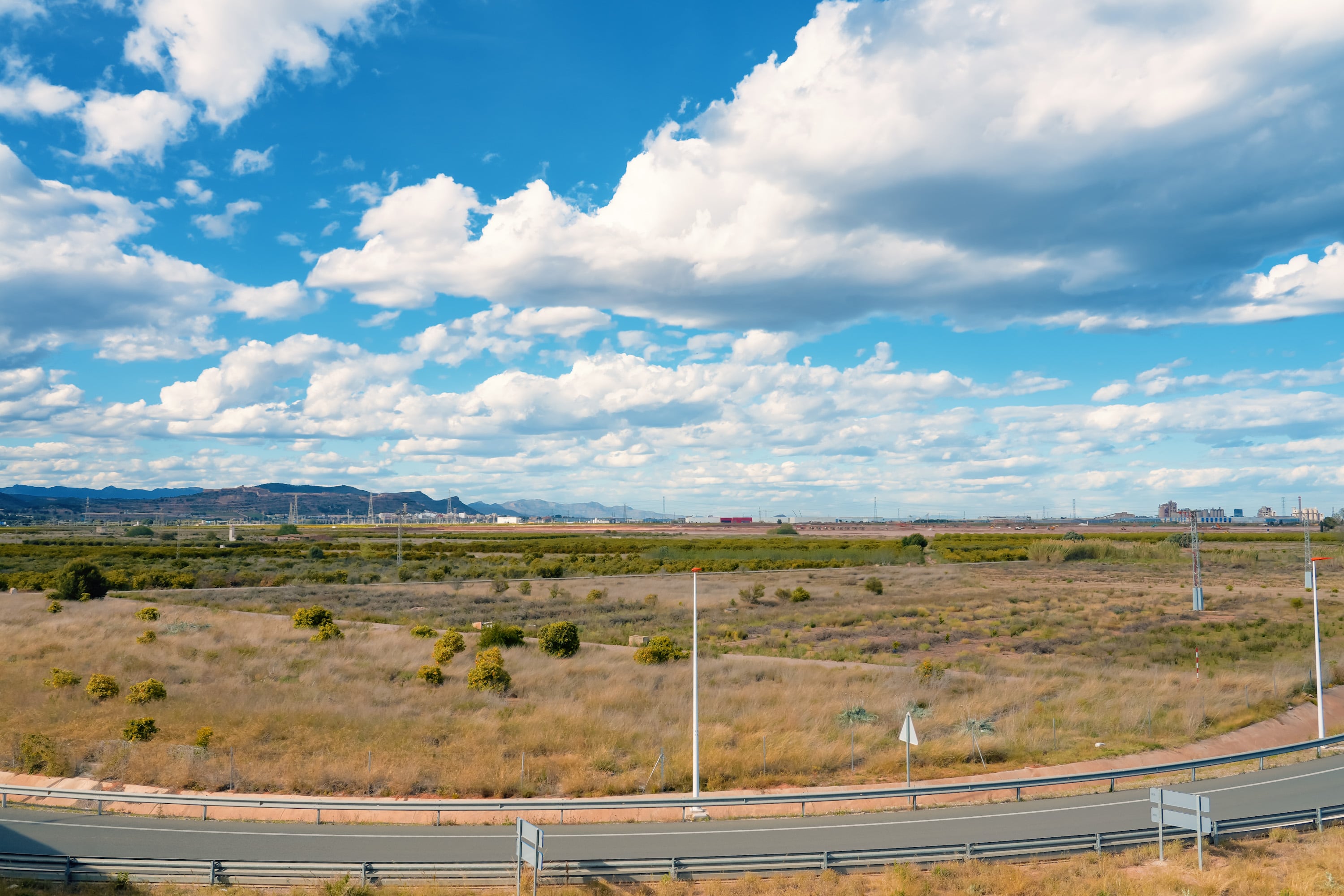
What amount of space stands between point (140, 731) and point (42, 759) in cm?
236

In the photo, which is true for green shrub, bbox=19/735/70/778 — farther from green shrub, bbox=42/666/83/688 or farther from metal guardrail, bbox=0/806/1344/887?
metal guardrail, bbox=0/806/1344/887

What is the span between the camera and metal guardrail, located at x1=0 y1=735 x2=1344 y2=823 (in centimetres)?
1852

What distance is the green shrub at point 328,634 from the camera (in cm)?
4209

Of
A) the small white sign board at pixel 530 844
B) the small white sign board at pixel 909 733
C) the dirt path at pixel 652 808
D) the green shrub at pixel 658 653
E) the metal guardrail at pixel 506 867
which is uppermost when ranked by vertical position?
the small white sign board at pixel 530 844

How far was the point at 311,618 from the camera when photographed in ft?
153

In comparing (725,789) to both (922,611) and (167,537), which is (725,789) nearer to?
(922,611)

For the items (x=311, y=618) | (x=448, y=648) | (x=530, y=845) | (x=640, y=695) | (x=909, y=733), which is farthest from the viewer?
(x=311, y=618)

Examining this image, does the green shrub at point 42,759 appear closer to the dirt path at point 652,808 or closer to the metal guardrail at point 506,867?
the dirt path at point 652,808

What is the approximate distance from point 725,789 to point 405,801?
8.49 metres

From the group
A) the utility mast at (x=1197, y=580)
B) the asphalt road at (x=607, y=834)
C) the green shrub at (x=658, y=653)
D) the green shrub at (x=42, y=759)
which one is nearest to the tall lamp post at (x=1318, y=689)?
the asphalt road at (x=607, y=834)

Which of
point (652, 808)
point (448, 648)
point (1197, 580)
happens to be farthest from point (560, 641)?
point (1197, 580)

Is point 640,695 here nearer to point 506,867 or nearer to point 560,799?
point 560,799

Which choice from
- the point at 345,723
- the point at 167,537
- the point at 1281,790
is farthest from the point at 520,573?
the point at 167,537

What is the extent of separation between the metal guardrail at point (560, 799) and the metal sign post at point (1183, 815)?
13.5ft
